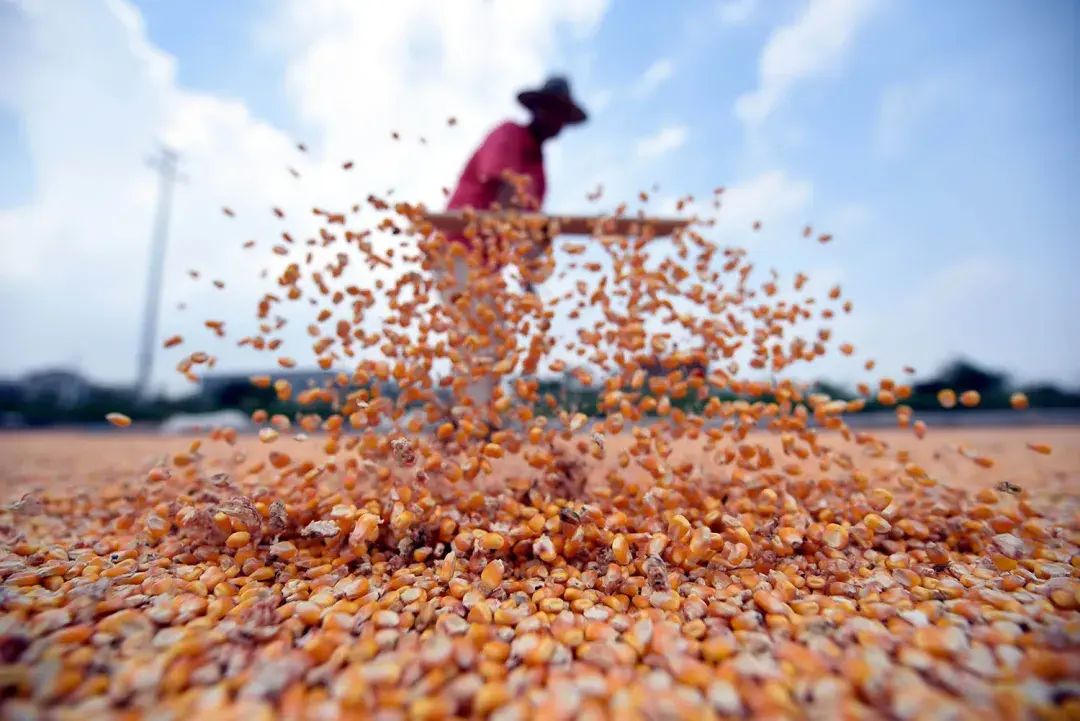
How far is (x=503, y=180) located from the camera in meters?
2.79

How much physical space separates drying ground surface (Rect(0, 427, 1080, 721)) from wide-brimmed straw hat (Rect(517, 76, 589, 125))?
7.75ft

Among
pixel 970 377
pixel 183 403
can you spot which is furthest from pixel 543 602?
pixel 970 377

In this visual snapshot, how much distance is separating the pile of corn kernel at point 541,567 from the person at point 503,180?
125 millimetres

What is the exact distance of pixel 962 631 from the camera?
0.93 meters

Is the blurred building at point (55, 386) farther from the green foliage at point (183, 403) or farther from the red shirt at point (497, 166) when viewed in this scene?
the red shirt at point (497, 166)

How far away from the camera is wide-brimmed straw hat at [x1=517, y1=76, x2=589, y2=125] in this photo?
10.0ft

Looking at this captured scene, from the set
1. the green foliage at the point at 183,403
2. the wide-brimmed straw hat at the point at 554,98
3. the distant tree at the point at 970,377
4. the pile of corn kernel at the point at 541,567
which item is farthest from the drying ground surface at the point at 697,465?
the distant tree at the point at 970,377

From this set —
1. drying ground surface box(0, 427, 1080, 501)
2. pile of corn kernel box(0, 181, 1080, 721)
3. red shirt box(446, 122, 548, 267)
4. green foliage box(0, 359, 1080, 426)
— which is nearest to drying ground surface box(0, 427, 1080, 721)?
pile of corn kernel box(0, 181, 1080, 721)

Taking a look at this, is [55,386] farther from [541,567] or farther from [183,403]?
[541,567]

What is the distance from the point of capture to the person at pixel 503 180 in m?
1.99

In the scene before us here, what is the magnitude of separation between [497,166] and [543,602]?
238 cm

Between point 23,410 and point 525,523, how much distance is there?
14.9m

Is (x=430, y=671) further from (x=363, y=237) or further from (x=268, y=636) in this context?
(x=363, y=237)

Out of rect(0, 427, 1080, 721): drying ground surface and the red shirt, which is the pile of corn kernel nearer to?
rect(0, 427, 1080, 721): drying ground surface
